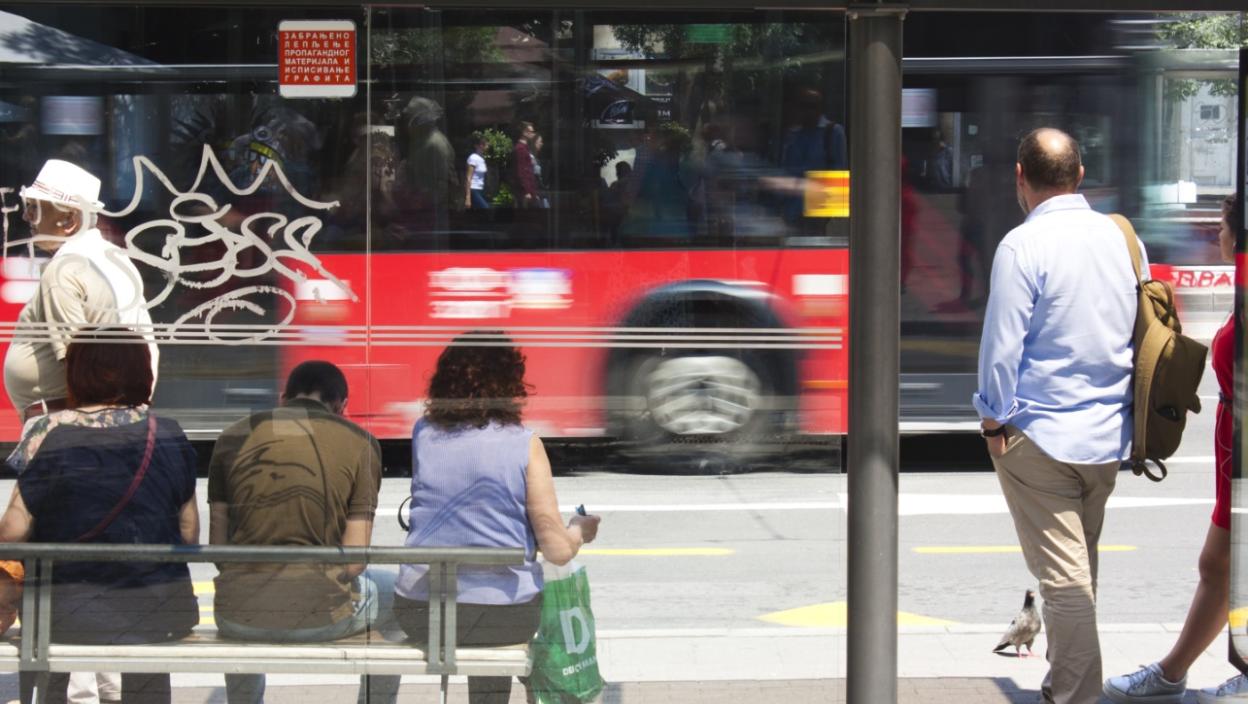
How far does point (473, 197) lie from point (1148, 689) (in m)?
2.75

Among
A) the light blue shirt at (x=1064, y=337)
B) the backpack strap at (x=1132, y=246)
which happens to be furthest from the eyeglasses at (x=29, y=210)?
the backpack strap at (x=1132, y=246)

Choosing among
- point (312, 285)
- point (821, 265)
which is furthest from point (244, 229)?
point (821, 265)

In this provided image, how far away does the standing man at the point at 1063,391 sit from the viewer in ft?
Answer: 13.4

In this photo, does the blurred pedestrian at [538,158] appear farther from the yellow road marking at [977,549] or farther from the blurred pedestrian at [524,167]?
the yellow road marking at [977,549]

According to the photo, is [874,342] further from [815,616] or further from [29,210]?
[29,210]

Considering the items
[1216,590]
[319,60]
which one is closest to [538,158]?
[319,60]

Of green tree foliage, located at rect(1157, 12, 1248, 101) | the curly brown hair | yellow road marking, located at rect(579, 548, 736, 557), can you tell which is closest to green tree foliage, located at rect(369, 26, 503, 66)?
the curly brown hair

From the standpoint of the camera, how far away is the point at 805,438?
535 centimetres

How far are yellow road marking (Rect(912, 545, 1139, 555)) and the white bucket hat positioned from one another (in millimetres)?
4996

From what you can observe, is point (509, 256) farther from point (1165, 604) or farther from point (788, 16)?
point (1165, 604)

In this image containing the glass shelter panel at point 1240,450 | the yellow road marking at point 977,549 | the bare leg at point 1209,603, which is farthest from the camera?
the yellow road marking at point 977,549

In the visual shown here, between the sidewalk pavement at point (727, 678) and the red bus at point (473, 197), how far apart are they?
748mm

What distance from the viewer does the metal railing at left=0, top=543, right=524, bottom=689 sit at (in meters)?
4.03

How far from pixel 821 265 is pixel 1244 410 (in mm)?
1901
